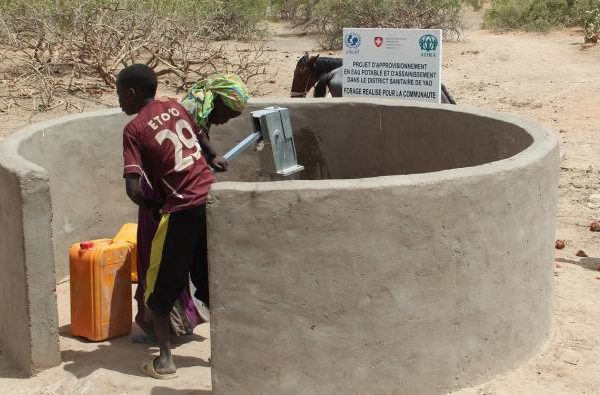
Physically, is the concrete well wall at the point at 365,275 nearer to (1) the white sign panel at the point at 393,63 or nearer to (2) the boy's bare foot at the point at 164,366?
(2) the boy's bare foot at the point at 164,366

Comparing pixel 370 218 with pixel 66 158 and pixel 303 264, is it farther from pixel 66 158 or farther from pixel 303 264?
pixel 66 158

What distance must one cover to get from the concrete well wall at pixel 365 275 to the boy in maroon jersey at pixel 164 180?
0.42 meters

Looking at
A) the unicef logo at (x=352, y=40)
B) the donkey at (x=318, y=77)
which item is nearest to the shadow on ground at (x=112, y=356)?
the donkey at (x=318, y=77)

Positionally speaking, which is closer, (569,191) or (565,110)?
(569,191)

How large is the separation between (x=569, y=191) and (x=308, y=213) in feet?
16.6

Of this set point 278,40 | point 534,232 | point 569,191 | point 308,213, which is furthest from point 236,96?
point 278,40

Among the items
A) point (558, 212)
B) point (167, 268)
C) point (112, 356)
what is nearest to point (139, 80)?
point (167, 268)

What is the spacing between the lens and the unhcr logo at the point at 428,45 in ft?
27.8

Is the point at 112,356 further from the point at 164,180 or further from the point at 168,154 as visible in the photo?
the point at 168,154

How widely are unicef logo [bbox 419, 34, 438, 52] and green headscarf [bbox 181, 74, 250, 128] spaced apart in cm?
384

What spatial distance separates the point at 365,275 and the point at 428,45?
491cm

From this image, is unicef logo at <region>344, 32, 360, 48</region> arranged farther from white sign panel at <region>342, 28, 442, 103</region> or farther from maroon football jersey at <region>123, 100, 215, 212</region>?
maroon football jersey at <region>123, 100, 215, 212</region>

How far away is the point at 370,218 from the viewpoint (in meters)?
3.91

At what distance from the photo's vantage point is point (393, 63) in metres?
8.71
